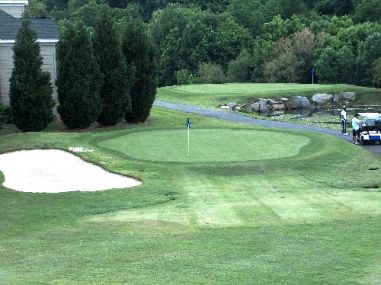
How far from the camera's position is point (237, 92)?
5816 centimetres

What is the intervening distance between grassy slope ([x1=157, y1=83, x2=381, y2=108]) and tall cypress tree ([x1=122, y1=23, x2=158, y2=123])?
1622 cm

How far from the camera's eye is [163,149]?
2572 centimetres

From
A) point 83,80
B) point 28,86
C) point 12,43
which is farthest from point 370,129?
point 12,43

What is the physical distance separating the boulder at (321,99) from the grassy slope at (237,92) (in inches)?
24.4

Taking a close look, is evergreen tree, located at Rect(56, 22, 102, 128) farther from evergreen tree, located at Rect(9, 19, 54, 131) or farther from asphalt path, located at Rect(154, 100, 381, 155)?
asphalt path, located at Rect(154, 100, 381, 155)

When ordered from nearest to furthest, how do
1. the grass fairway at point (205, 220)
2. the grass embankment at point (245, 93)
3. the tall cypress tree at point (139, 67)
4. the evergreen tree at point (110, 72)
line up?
the grass fairway at point (205, 220), the evergreen tree at point (110, 72), the tall cypress tree at point (139, 67), the grass embankment at point (245, 93)

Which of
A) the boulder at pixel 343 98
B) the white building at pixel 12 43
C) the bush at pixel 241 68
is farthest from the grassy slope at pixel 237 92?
the white building at pixel 12 43

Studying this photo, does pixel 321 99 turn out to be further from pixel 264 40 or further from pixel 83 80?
pixel 83 80

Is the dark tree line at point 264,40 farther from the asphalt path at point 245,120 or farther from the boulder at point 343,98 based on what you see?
the asphalt path at point 245,120

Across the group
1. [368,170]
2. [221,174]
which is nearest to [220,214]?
[221,174]

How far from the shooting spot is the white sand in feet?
66.5

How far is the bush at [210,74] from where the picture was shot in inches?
3004

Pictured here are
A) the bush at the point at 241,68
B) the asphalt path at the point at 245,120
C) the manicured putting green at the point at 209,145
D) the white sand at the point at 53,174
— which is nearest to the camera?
the white sand at the point at 53,174

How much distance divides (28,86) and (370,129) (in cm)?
1461
